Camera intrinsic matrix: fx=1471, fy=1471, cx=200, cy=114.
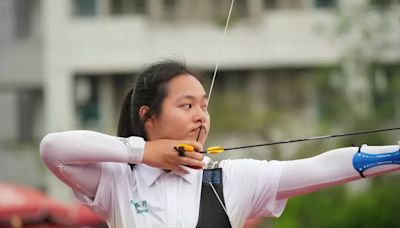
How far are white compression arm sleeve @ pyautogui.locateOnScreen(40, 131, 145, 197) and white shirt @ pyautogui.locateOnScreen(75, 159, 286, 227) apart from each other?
0.32 feet

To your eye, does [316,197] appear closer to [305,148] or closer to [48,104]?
[305,148]

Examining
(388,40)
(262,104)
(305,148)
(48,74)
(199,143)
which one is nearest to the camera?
(199,143)

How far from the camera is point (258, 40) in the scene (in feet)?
80.2

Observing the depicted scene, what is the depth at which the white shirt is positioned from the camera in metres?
4.27

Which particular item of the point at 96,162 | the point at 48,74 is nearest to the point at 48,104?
the point at 48,74

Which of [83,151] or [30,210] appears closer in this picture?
[83,151]

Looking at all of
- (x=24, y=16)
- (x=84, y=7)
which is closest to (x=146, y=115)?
(x=84, y=7)

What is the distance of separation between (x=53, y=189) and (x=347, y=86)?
562 cm

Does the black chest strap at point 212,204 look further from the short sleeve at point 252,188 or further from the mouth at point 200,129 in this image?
the mouth at point 200,129

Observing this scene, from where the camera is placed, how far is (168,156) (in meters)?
4.25

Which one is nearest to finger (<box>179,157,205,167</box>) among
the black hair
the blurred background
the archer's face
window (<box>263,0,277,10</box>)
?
the archer's face

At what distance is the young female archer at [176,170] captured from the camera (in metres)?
4.25

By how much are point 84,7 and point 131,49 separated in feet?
4.27

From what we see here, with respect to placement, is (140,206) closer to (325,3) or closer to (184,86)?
(184,86)
